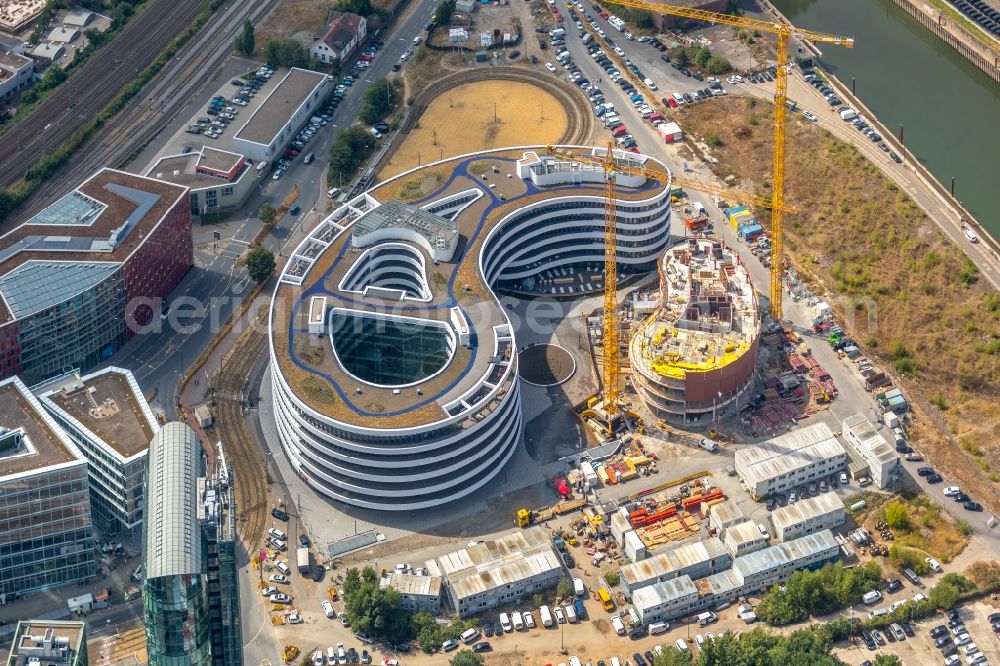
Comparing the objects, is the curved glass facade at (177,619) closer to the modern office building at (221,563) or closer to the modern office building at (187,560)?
the modern office building at (187,560)

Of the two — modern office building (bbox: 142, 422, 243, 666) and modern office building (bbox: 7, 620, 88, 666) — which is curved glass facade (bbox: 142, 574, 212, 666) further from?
modern office building (bbox: 7, 620, 88, 666)

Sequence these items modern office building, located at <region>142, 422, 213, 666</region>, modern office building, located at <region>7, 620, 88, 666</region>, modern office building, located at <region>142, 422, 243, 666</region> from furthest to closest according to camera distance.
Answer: modern office building, located at <region>7, 620, 88, 666</region>, modern office building, located at <region>142, 422, 243, 666</region>, modern office building, located at <region>142, 422, 213, 666</region>

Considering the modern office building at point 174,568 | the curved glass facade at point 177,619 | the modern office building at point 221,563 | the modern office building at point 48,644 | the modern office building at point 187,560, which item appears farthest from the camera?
the modern office building at point 48,644

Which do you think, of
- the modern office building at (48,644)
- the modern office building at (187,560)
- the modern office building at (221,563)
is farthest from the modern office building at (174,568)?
the modern office building at (48,644)

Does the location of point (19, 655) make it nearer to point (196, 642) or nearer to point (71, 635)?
point (71, 635)

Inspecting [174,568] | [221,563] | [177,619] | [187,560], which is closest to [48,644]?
[221,563]

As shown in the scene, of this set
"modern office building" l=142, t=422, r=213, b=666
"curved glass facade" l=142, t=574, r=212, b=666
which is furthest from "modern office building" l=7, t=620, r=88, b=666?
"curved glass facade" l=142, t=574, r=212, b=666

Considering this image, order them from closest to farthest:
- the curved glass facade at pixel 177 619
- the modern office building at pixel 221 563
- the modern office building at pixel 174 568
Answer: the modern office building at pixel 174 568 → the curved glass facade at pixel 177 619 → the modern office building at pixel 221 563

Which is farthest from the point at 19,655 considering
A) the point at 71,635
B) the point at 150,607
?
the point at 150,607
